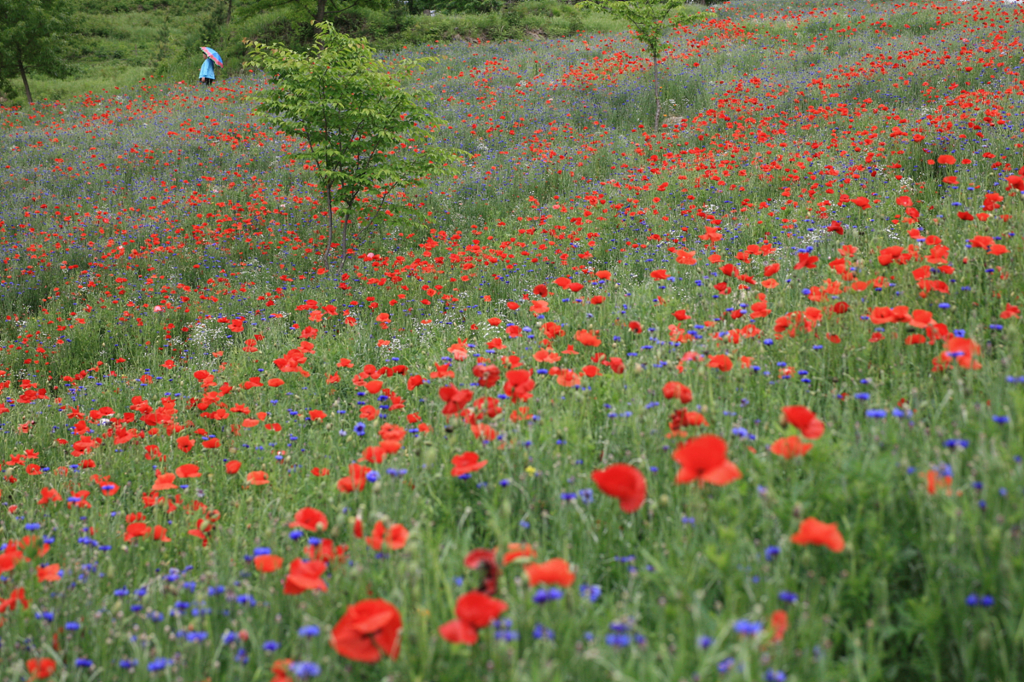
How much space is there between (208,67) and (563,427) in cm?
2605

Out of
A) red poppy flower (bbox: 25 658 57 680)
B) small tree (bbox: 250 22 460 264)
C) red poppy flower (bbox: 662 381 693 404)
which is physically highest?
small tree (bbox: 250 22 460 264)

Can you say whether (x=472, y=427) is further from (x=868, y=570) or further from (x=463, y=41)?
(x=463, y=41)

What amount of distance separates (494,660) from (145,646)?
3.00 feet

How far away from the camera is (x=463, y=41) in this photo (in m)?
24.5

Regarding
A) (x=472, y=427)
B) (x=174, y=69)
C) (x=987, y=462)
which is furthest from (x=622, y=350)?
(x=174, y=69)

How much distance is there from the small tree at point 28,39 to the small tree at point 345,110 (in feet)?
70.3

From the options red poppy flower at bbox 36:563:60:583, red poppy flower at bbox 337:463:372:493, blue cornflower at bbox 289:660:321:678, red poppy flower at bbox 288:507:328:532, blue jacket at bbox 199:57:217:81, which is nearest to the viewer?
blue cornflower at bbox 289:660:321:678

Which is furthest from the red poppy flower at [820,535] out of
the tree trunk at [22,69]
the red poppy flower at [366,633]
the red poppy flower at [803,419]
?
the tree trunk at [22,69]

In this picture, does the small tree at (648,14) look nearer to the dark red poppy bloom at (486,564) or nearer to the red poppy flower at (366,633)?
the dark red poppy bloom at (486,564)

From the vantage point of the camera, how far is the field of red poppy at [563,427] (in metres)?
1.33

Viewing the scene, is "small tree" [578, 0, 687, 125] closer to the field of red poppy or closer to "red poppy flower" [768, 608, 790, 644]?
the field of red poppy

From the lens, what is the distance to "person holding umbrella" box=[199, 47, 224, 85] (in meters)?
22.9

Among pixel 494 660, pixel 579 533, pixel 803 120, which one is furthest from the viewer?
pixel 803 120

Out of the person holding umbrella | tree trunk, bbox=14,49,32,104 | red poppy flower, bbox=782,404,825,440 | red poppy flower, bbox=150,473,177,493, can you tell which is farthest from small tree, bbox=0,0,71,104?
red poppy flower, bbox=782,404,825,440
